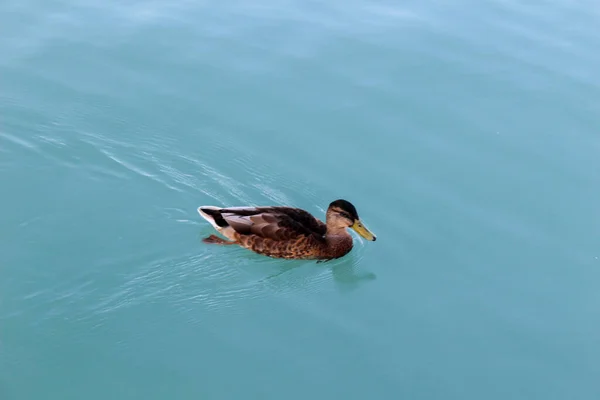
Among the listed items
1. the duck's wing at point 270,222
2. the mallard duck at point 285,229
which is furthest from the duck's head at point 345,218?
→ the duck's wing at point 270,222

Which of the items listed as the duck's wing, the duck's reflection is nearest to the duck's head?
the duck's wing

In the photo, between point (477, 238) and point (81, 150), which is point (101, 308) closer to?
point (81, 150)

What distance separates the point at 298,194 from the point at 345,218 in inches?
34.8

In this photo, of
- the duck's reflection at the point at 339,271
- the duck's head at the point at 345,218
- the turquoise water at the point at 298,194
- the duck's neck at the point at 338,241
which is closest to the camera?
the turquoise water at the point at 298,194

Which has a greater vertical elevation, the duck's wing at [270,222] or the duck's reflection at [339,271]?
the duck's wing at [270,222]

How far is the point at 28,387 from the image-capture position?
241 inches

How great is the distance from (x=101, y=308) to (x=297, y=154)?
9.86ft

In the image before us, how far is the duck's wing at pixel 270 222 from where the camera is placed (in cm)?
776

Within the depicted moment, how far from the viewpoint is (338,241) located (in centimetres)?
801

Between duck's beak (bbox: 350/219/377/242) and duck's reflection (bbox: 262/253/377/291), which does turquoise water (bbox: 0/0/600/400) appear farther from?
duck's beak (bbox: 350/219/377/242)

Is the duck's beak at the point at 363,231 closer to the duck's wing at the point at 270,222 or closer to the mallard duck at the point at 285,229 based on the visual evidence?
the mallard duck at the point at 285,229

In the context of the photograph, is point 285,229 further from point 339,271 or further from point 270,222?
point 339,271

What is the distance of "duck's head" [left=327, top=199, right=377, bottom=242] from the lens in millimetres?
7793

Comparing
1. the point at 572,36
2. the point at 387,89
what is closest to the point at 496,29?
the point at 572,36
